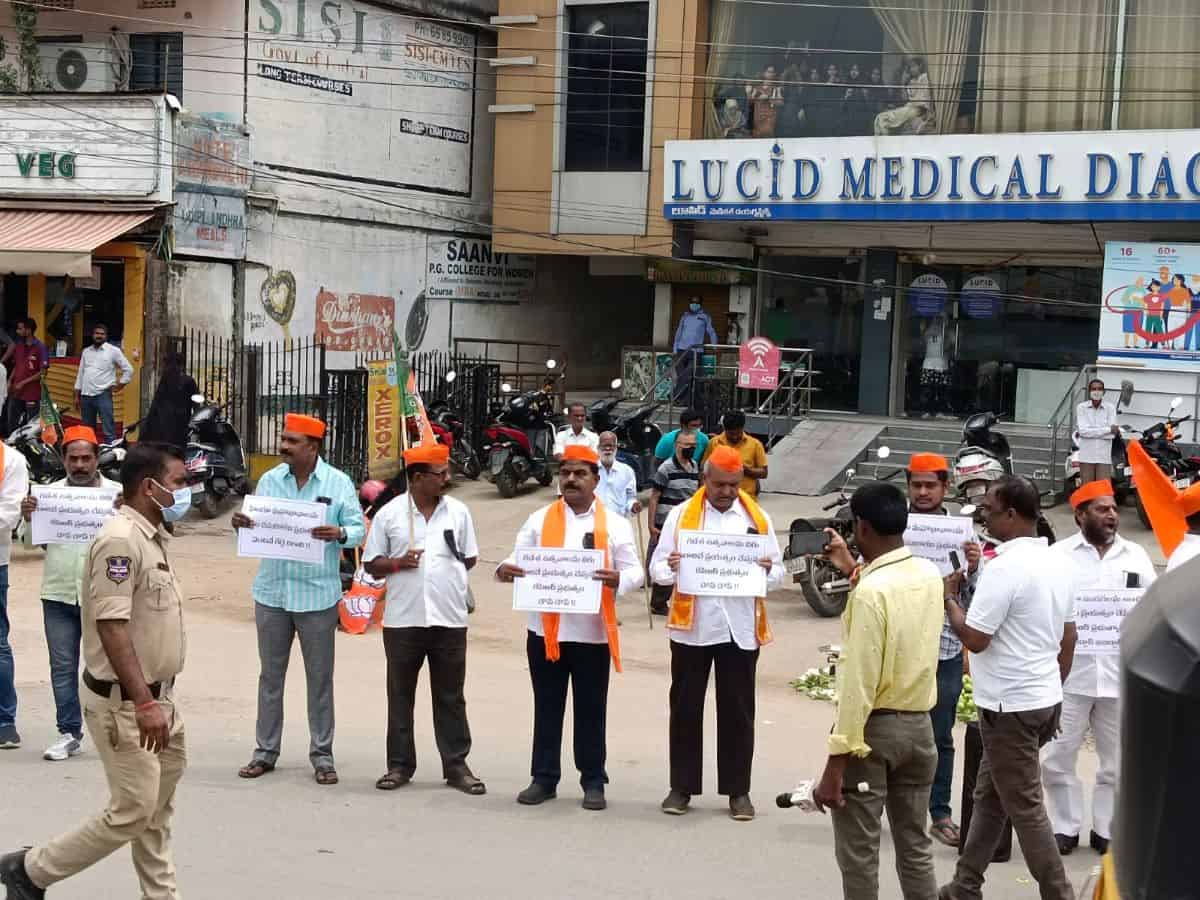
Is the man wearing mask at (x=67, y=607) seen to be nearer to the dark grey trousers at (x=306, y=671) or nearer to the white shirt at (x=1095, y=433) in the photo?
the dark grey trousers at (x=306, y=671)

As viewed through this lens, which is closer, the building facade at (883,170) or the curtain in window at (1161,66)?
the building facade at (883,170)

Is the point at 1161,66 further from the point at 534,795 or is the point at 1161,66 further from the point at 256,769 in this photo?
the point at 256,769

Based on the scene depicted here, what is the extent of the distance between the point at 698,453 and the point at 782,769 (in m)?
5.14

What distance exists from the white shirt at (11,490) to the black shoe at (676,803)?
370cm

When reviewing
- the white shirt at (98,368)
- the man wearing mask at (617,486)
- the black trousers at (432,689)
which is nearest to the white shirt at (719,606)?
the black trousers at (432,689)

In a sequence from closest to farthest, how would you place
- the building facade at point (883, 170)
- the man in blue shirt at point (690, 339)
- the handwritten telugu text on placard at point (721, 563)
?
the handwritten telugu text on placard at point (721, 563), the building facade at point (883, 170), the man in blue shirt at point (690, 339)

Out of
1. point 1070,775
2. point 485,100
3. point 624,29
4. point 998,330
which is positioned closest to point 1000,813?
point 1070,775

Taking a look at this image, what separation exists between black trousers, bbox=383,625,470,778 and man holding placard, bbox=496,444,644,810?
0.42 m

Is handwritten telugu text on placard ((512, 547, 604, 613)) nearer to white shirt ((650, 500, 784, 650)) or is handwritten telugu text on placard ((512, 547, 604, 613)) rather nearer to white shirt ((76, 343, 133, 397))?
white shirt ((650, 500, 784, 650))

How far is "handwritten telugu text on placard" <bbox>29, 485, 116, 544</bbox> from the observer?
26.2 ft

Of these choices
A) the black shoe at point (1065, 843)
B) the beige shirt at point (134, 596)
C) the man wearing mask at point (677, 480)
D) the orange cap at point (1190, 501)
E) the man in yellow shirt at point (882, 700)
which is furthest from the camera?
the man wearing mask at point (677, 480)

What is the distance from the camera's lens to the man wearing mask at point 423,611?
773cm

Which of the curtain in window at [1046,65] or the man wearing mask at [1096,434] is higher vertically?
the curtain in window at [1046,65]

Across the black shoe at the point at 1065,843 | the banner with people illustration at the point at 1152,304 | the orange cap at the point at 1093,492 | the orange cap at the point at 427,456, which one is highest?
the banner with people illustration at the point at 1152,304
